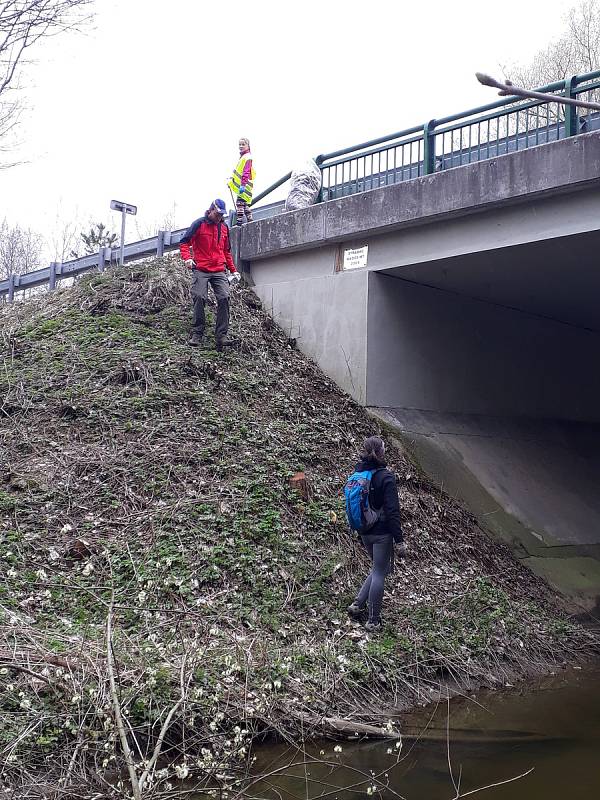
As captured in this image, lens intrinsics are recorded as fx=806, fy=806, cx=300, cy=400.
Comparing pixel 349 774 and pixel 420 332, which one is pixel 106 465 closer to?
pixel 349 774

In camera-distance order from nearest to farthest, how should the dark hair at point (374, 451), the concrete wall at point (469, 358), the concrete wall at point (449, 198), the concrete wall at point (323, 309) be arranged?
the dark hair at point (374, 451), the concrete wall at point (449, 198), the concrete wall at point (323, 309), the concrete wall at point (469, 358)

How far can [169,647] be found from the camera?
21.0ft

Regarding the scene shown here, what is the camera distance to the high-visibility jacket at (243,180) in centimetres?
1495

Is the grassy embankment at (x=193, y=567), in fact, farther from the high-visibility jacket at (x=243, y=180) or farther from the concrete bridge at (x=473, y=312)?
the high-visibility jacket at (x=243, y=180)

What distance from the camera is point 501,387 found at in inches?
579

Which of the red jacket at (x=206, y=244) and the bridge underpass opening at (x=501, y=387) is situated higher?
the red jacket at (x=206, y=244)

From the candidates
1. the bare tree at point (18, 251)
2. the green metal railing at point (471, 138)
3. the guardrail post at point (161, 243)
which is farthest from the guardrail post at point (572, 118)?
the bare tree at point (18, 251)

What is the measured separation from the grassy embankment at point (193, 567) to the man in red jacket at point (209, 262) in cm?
47

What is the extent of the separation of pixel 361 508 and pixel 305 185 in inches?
292

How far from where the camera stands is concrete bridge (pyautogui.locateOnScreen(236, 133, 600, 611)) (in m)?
10.7

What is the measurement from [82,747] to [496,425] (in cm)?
1041

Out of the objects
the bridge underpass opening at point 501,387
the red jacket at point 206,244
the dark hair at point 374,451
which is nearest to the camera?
the dark hair at point 374,451

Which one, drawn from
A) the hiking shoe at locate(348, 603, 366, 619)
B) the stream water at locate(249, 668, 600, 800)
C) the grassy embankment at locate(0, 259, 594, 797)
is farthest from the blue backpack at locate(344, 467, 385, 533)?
the stream water at locate(249, 668, 600, 800)

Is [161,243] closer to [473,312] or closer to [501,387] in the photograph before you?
[473,312]
